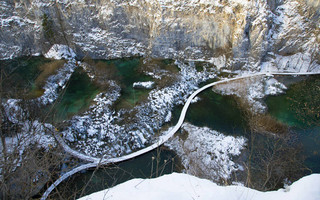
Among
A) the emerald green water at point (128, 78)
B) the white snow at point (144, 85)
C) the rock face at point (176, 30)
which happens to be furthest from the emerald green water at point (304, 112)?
the emerald green water at point (128, 78)

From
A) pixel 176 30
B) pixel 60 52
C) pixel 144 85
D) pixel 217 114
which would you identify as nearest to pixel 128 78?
pixel 144 85

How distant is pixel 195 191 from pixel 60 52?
25.0 metres

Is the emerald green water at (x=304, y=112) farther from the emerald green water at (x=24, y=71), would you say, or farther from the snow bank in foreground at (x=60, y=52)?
the snow bank in foreground at (x=60, y=52)

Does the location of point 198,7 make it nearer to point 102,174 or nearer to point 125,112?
point 125,112

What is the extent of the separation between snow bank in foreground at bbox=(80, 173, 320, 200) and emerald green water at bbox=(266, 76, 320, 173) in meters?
9.98

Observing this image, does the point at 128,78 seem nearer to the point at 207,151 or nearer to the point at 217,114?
the point at 217,114

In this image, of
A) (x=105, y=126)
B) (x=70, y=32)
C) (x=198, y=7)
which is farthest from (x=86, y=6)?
(x=105, y=126)

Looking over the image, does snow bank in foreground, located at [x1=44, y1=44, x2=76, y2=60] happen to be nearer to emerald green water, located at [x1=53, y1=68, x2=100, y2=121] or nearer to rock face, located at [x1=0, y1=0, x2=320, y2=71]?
rock face, located at [x1=0, y1=0, x2=320, y2=71]

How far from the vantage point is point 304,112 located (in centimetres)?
1488

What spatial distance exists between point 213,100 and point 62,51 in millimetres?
19890

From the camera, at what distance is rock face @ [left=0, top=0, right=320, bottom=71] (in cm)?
2047

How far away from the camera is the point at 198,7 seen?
70.3 ft

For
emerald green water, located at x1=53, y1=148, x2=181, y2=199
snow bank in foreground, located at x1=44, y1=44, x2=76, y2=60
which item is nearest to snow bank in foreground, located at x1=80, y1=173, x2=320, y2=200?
emerald green water, located at x1=53, y1=148, x2=181, y2=199

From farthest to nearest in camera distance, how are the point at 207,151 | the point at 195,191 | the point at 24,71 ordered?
the point at 24,71 → the point at 207,151 → the point at 195,191
